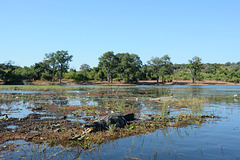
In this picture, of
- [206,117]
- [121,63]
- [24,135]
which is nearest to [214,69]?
[121,63]

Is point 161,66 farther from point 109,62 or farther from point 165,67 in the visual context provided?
point 109,62

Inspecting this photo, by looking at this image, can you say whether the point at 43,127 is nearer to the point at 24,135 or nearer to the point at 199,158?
the point at 24,135

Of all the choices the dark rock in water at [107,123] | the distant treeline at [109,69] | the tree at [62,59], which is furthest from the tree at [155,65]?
the dark rock in water at [107,123]

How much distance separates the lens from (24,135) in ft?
32.8

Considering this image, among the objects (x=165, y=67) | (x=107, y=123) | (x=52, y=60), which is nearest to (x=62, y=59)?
(x=52, y=60)

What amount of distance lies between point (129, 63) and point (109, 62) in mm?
10685

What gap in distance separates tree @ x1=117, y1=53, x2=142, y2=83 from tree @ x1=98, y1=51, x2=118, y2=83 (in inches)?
157

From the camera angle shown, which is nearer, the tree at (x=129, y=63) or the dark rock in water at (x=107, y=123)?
the dark rock in water at (x=107, y=123)

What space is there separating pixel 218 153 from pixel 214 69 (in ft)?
531

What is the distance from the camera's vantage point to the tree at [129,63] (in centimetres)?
10525

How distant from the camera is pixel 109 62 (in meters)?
108

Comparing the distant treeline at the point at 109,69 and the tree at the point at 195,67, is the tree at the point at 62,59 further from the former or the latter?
the tree at the point at 195,67

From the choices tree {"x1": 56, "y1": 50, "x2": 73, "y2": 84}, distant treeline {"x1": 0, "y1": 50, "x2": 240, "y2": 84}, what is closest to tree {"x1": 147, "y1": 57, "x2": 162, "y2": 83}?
distant treeline {"x1": 0, "y1": 50, "x2": 240, "y2": 84}

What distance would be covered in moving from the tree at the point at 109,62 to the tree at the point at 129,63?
13.0 feet
